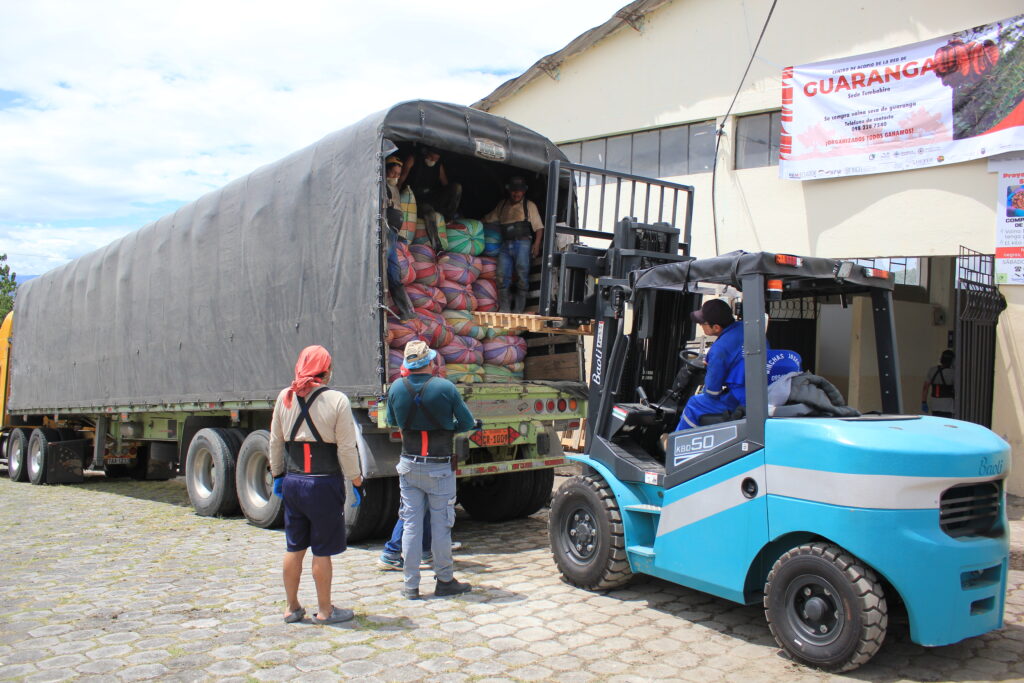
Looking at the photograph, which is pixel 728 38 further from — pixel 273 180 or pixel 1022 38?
pixel 273 180

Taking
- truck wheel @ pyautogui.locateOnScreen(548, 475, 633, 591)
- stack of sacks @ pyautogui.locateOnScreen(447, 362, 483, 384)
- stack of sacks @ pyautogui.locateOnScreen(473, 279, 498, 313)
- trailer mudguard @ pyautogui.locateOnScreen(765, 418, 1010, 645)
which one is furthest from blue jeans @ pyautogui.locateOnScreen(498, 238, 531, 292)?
trailer mudguard @ pyautogui.locateOnScreen(765, 418, 1010, 645)

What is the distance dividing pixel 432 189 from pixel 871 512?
17.3ft

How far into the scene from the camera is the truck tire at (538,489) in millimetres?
8398

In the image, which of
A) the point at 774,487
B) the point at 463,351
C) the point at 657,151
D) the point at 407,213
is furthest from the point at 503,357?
the point at 657,151

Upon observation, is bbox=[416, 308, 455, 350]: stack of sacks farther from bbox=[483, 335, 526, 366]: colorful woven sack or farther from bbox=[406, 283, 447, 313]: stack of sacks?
bbox=[483, 335, 526, 366]: colorful woven sack

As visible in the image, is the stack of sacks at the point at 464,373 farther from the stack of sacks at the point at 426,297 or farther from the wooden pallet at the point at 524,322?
the stack of sacks at the point at 426,297

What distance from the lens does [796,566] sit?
427 cm

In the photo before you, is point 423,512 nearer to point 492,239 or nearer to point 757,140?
point 492,239

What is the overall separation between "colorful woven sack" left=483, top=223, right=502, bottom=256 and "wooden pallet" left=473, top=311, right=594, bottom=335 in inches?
35.3

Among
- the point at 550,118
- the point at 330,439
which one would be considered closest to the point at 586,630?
the point at 330,439

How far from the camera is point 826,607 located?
13.9 ft

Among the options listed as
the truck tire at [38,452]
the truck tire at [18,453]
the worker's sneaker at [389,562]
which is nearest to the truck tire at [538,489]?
the worker's sneaker at [389,562]

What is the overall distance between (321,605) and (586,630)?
1616 millimetres

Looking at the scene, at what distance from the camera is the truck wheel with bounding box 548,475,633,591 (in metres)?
5.38
